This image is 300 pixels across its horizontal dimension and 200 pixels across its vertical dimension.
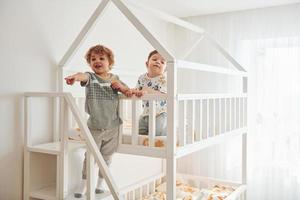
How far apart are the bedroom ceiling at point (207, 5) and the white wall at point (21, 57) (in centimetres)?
99

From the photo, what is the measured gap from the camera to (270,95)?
10.8 feet

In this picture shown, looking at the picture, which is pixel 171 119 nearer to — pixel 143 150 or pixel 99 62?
pixel 143 150

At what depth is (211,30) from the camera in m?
3.61

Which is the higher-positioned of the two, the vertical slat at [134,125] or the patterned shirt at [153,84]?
the patterned shirt at [153,84]

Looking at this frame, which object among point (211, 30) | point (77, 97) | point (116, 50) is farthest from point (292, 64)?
point (77, 97)

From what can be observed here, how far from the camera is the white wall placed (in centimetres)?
204

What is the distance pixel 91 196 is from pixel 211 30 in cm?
241

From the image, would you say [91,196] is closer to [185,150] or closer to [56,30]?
Result: [185,150]

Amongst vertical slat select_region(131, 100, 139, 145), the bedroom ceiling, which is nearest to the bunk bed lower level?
vertical slat select_region(131, 100, 139, 145)

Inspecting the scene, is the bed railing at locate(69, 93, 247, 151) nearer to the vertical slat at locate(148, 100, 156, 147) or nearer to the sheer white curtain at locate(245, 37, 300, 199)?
the vertical slat at locate(148, 100, 156, 147)

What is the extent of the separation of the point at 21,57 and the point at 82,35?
16.3 inches

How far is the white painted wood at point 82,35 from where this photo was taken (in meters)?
2.13

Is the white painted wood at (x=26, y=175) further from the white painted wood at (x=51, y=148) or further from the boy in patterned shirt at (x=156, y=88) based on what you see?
the boy in patterned shirt at (x=156, y=88)

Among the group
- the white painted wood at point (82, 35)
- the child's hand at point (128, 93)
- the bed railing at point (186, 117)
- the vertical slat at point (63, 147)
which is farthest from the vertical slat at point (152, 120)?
the white painted wood at point (82, 35)
